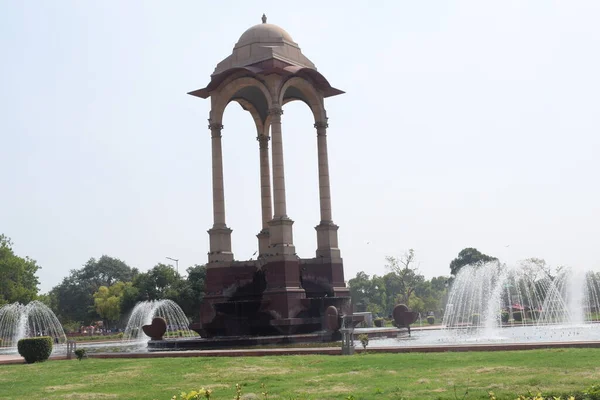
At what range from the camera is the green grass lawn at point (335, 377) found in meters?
11.4

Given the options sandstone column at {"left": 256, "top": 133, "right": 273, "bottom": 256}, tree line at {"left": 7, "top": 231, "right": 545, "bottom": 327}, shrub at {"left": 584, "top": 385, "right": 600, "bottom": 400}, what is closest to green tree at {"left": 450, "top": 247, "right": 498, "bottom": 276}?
tree line at {"left": 7, "top": 231, "right": 545, "bottom": 327}

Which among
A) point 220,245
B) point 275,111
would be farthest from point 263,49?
point 220,245

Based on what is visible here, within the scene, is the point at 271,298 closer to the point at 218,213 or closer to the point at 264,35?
the point at 218,213

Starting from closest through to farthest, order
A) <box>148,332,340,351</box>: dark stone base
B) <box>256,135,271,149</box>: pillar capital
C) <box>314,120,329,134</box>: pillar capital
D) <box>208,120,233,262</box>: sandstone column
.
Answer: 1. <box>148,332,340,351</box>: dark stone base
2. <box>208,120,233,262</box>: sandstone column
3. <box>314,120,329,134</box>: pillar capital
4. <box>256,135,271,149</box>: pillar capital

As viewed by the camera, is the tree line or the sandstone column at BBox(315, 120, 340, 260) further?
the tree line

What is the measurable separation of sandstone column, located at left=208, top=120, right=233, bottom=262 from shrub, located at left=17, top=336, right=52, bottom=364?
8.31 meters

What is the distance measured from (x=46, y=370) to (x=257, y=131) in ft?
58.3

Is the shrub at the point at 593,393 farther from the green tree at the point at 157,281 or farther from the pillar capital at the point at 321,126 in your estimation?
the green tree at the point at 157,281

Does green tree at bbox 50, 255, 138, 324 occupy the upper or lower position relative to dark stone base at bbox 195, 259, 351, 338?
upper

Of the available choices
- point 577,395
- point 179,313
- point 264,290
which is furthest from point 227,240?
point 179,313

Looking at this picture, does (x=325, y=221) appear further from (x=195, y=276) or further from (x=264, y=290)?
(x=195, y=276)

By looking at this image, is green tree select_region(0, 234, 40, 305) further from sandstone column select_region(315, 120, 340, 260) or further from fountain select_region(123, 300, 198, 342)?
sandstone column select_region(315, 120, 340, 260)

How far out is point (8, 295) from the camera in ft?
208

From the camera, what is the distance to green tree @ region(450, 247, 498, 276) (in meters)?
111
